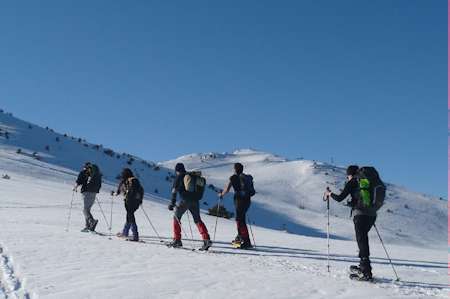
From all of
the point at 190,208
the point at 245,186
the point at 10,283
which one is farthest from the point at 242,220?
the point at 10,283

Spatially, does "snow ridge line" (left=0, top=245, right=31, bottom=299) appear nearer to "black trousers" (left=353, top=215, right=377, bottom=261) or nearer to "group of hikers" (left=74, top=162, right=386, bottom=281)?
"group of hikers" (left=74, top=162, right=386, bottom=281)

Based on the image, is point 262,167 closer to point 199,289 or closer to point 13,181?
point 13,181

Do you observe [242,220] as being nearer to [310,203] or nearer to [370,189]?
[370,189]

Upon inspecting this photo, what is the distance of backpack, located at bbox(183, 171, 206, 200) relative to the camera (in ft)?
39.7

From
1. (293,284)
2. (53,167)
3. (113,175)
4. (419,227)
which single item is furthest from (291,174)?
(293,284)

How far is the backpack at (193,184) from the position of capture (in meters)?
12.1

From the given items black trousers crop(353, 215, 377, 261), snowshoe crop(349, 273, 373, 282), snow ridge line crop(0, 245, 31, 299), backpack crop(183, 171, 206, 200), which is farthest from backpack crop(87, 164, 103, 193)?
snowshoe crop(349, 273, 373, 282)

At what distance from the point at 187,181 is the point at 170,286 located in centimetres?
489

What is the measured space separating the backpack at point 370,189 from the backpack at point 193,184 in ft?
14.3

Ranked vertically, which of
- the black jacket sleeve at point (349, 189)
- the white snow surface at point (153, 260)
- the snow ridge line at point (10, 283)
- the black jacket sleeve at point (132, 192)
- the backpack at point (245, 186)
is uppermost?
the backpack at point (245, 186)

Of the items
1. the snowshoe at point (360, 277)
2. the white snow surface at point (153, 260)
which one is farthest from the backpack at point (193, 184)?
the snowshoe at point (360, 277)

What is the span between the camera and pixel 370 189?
884 cm

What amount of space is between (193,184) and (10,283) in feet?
18.6

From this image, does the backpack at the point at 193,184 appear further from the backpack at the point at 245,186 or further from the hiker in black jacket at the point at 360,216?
the hiker in black jacket at the point at 360,216
